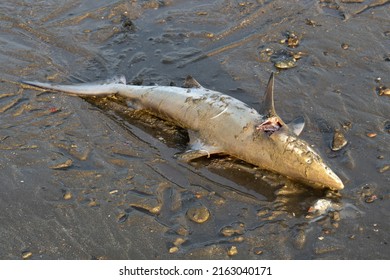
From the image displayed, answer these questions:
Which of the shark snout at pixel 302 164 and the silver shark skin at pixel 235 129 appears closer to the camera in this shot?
the shark snout at pixel 302 164

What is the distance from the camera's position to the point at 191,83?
7.50m

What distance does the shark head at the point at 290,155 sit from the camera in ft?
19.3

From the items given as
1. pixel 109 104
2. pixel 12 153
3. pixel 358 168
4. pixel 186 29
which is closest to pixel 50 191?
pixel 12 153

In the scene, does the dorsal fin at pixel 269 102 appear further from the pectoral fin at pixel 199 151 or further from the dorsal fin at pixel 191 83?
the dorsal fin at pixel 191 83

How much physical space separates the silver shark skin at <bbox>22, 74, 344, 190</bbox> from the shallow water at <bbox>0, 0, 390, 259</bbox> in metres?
0.18

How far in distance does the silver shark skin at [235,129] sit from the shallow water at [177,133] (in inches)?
7.1

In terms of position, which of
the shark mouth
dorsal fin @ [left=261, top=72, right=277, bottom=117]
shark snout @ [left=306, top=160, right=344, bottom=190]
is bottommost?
shark snout @ [left=306, top=160, right=344, bottom=190]

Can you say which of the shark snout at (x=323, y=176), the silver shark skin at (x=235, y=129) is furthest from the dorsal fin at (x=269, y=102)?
the shark snout at (x=323, y=176)

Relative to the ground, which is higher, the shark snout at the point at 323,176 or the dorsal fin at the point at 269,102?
the dorsal fin at the point at 269,102

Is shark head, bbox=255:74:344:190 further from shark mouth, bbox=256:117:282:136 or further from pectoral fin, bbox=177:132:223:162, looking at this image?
pectoral fin, bbox=177:132:223:162

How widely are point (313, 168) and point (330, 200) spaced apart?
42 cm

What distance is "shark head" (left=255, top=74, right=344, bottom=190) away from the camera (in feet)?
19.3

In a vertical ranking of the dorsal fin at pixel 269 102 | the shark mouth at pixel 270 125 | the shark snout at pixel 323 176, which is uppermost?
the dorsal fin at pixel 269 102

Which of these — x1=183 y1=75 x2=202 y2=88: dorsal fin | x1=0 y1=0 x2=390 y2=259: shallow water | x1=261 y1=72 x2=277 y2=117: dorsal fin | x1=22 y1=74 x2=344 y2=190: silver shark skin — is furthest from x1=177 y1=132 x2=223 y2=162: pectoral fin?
x1=183 y1=75 x2=202 y2=88: dorsal fin
